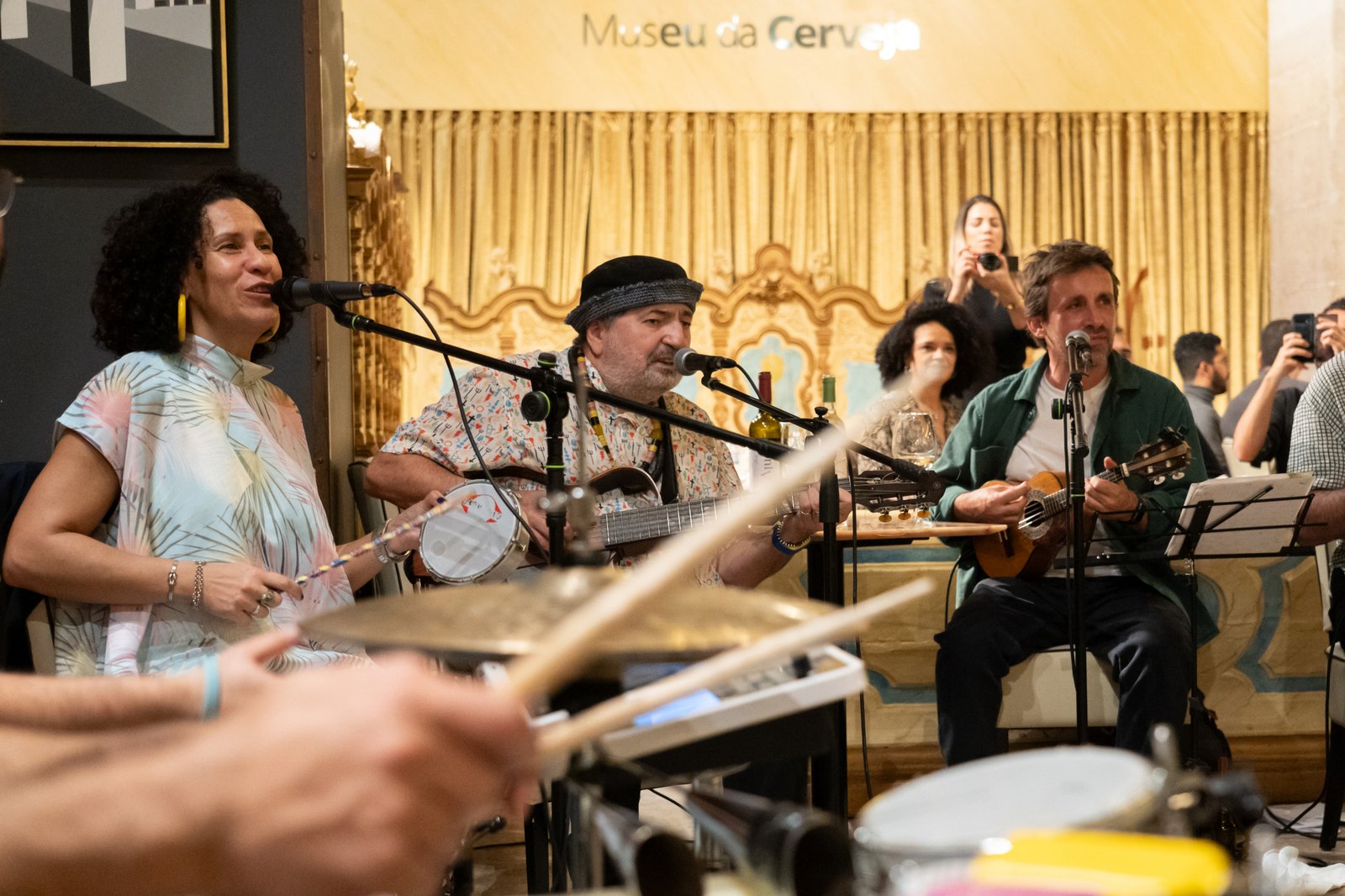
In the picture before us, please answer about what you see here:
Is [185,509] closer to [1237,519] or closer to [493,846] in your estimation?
[493,846]

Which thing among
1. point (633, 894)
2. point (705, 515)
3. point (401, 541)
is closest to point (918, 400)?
point (705, 515)

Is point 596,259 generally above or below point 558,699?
above

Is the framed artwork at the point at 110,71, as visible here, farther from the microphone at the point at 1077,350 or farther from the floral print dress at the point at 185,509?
the microphone at the point at 1077,350

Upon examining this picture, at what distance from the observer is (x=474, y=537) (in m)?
2.60

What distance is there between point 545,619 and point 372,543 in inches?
63.0

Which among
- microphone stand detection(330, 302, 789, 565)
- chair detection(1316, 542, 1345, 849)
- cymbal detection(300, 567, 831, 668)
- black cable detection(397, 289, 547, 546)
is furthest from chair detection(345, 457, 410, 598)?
A: cymbal detection(300, 567, 831, 668)

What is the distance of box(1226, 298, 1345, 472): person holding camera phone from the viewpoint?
5.26m

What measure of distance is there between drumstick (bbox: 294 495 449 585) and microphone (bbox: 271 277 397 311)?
1.25 ft

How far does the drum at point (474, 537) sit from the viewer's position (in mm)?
2549

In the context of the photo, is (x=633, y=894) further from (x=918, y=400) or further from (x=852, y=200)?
(x=852, y=200)

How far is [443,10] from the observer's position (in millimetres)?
7301

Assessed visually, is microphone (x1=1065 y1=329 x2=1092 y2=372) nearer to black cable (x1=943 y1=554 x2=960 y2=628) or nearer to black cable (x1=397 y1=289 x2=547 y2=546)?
black cable (x1=943 y1=554 x2=960 y2=628)

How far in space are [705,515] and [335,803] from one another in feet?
7.31

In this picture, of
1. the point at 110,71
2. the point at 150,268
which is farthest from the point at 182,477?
the point at 110,71
